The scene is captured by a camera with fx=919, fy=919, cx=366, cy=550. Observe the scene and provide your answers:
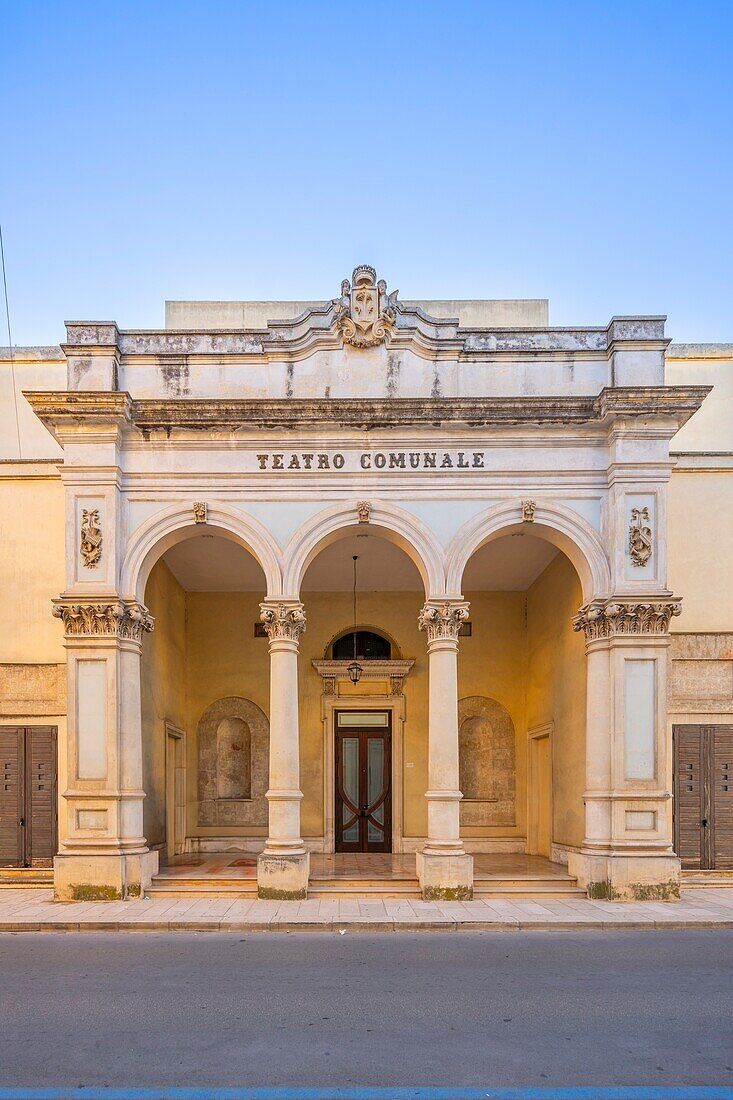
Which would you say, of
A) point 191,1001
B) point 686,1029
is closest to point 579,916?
point 686,1029

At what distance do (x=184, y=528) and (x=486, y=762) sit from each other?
8.30 m

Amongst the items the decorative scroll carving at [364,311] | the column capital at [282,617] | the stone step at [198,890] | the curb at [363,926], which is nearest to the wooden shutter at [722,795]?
the curb at [363,926]

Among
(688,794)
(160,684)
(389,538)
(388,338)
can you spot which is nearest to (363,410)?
(388,338)

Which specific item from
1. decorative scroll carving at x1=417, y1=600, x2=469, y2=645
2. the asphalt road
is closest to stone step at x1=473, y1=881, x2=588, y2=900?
the asphalt road

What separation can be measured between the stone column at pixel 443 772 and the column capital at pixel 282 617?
1.89 meters

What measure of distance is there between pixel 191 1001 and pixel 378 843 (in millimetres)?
10483

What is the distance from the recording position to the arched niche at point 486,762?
1820cm

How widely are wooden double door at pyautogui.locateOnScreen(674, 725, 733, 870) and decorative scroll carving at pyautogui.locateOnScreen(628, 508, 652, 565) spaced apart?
3146 mm

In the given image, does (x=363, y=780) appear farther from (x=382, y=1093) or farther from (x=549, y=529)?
(x=382, y=1093)

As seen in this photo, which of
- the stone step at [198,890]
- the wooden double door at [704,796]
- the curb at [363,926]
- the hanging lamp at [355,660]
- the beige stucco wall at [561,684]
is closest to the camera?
the curb at [363,926]

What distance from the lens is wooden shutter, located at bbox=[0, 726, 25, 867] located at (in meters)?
14.4

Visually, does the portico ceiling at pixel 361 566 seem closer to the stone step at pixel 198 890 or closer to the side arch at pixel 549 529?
the side arch at pixel 549 529

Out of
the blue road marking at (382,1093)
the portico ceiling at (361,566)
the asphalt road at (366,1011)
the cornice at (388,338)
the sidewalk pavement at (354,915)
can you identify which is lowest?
the sidewalk pavement at (354,915)

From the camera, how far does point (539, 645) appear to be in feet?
58.5
